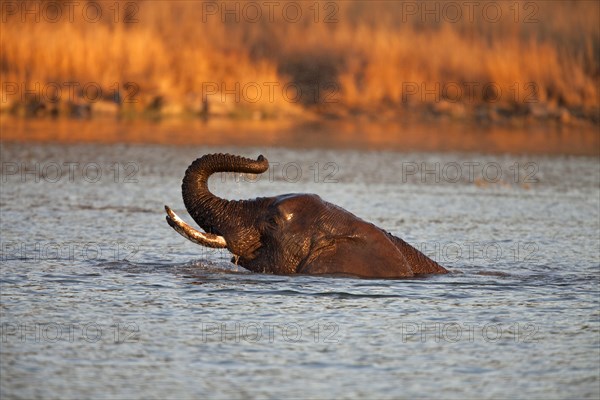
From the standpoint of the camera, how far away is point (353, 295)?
37.2ft

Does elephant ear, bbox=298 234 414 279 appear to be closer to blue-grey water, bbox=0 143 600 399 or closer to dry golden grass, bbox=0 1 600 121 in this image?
blue-grey water, bbox=0 143 600 399

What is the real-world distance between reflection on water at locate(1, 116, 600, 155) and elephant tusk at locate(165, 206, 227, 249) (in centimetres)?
1348

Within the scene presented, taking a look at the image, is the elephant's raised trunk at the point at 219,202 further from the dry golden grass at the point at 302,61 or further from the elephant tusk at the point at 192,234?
the dry golden grass at the point at 302,61

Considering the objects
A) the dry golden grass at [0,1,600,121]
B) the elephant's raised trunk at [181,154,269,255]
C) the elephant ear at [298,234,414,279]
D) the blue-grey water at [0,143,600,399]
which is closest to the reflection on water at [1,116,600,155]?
the dry golden grass at [0,1,600,121]

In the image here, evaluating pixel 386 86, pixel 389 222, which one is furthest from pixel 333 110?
pixel 389 222

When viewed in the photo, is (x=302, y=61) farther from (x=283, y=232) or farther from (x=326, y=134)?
(x=283, y=232)

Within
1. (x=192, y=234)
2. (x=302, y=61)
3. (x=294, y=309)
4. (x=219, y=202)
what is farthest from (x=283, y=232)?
(x=302, y=61)

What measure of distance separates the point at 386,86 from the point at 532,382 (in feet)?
83.3

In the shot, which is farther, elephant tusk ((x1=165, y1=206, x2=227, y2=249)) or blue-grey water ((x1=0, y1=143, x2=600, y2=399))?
elephant tusk ((x1=165, y1=206, x2=227, y2=249))

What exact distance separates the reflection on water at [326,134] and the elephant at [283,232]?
13.3m

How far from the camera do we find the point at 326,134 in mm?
28219

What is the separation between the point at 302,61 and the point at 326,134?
7.27 metres

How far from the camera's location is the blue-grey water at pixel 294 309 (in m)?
8.89

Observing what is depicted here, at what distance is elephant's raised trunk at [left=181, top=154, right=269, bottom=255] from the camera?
11.7 meters
